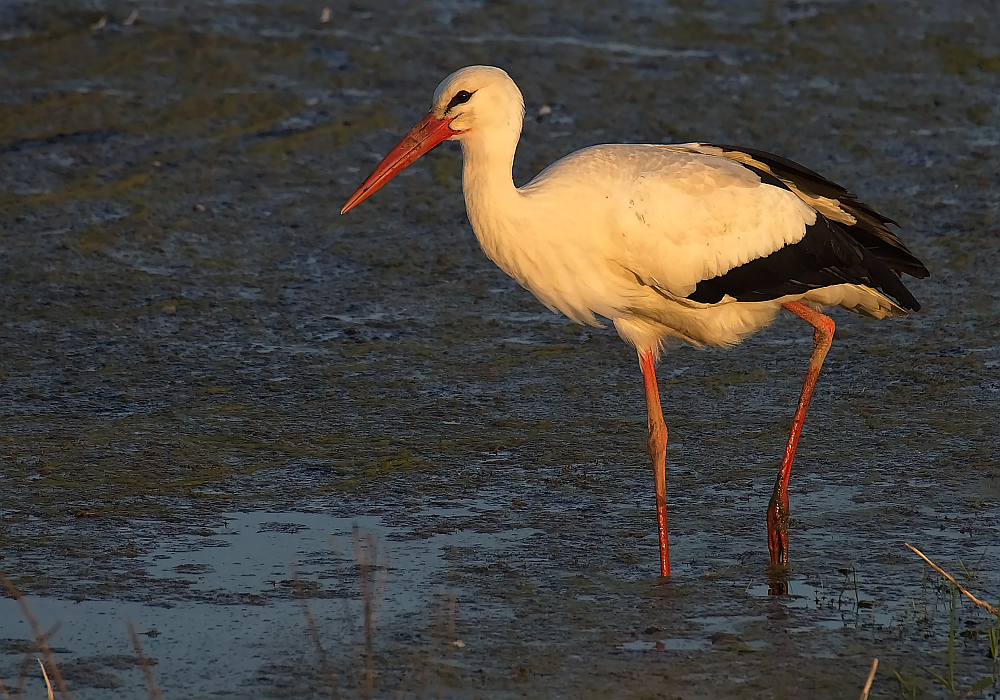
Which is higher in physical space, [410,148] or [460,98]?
[460,98]

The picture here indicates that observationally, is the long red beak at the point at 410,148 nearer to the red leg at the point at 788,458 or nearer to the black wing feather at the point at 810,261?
the black wing feather at the point at 810,261

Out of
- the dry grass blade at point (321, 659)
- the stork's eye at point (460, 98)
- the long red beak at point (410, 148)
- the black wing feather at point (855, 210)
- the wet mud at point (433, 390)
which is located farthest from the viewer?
the black wing feather at point (855, 210)

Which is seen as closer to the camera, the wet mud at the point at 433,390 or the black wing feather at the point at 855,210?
the wet mud at the point at 433,390

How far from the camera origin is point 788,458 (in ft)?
18.0

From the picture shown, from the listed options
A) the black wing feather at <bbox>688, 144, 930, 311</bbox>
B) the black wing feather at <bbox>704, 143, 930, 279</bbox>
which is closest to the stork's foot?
the black wing feather at <bbox>688, 144, 930, 311</bbox>

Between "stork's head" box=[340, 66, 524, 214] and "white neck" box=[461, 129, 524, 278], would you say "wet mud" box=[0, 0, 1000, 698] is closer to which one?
"white neck" box=[461, 129, 524, 278]

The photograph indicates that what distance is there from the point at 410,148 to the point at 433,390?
1.59m

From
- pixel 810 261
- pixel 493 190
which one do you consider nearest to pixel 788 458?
pixel 810 261

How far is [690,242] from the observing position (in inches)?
207

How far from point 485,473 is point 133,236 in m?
3.12

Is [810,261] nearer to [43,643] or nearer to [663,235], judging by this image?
[663,235]

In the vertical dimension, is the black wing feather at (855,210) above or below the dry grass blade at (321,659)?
above

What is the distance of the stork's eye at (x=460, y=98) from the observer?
16.8ft

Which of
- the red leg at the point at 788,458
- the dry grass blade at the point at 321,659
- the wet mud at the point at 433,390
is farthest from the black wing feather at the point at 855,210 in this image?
the dry grass blade at the point at 321,659
